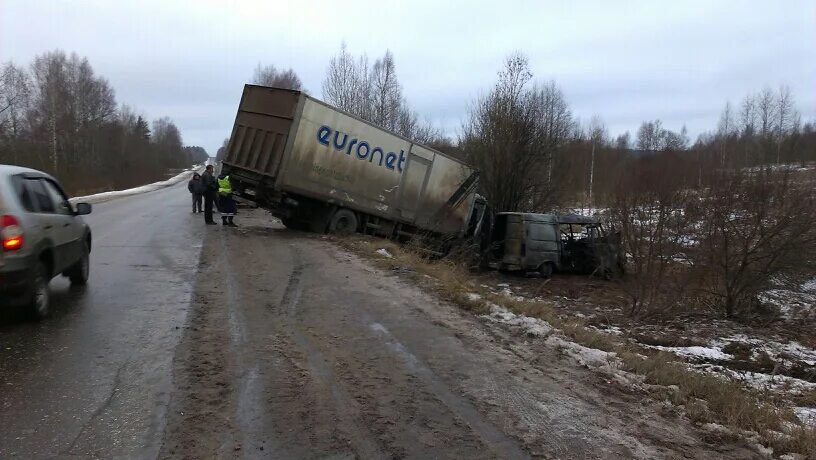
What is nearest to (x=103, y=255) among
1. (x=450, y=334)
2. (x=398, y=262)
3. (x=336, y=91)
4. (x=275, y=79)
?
(x=398, y=262)

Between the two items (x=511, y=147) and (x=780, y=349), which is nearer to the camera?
(x=780, y=349)

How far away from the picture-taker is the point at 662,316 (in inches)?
468

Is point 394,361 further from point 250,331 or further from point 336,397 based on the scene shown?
point 250,331

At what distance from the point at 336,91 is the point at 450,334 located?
32.1 meters

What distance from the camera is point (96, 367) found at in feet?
15.8

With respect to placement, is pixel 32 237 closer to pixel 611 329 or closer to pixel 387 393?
pixel 387 393

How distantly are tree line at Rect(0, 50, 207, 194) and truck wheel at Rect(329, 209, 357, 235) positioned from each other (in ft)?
110

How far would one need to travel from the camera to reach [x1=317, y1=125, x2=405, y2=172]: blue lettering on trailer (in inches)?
555

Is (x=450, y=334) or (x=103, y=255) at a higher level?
(x=450, y=334)

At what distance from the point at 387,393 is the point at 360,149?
35.4 ft

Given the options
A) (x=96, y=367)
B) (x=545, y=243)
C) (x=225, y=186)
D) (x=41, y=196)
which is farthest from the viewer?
(x=545, y=243)

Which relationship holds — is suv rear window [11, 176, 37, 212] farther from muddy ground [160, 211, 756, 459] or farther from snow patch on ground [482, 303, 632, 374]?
snow patch on ground [482, 303, 632, 374]

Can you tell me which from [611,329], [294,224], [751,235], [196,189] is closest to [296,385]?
[611,329]

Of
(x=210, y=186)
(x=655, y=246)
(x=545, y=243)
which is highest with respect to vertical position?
(x=655, y=246)
